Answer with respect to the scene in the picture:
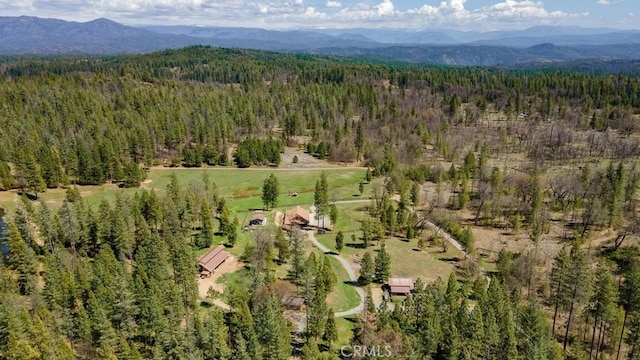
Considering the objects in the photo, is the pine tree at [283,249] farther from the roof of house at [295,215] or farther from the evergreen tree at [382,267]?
the evergreen tree at [382,267]

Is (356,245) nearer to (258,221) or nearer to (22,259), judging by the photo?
(258,221)

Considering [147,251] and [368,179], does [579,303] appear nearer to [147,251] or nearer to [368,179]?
[147,251]

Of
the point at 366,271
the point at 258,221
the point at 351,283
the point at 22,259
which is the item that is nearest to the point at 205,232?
the point at 258,221

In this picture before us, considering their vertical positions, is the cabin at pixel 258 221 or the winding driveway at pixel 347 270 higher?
the cabin at pixel 258 221

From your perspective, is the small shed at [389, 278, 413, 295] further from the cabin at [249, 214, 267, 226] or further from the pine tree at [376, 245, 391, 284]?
the cabin at [249, 214, 267, 226]

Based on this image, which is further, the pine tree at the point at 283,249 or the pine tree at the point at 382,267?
the pine tree at the point at 283,249

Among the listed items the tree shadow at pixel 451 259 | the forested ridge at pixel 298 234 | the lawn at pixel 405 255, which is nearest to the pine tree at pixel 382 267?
the forested ridge at pixel 298 234

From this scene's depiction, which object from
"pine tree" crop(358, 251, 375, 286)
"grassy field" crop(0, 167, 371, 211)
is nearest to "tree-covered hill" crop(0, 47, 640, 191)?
"grassy field" crop(0, 167, 371, 211)
